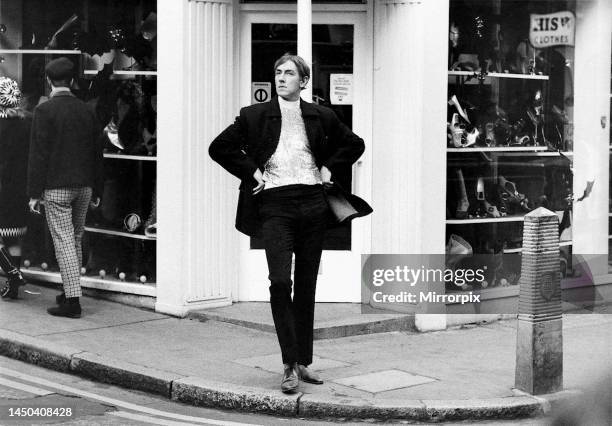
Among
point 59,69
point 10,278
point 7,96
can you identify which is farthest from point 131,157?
point 10,278

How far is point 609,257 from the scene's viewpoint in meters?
12.0

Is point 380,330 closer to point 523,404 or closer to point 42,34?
point 523,404

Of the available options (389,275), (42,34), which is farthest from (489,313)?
(42,34)

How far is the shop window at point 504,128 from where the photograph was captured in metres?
10.5

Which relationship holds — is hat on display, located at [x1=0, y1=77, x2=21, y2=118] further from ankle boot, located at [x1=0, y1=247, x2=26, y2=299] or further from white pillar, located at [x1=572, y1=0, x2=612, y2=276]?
white pillar, located at [x1=572, y1=0, x2=612, y2=276]

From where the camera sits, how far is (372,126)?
10.3 metres

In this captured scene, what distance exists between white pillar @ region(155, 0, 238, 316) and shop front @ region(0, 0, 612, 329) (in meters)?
0.01

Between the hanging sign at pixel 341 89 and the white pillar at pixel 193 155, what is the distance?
2.86ft

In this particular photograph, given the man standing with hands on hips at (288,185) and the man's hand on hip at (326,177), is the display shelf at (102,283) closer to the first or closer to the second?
the man standing with hands on hips at (288,185)

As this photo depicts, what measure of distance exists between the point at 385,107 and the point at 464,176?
3.48 feet

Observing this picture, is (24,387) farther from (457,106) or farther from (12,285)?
(457,106)

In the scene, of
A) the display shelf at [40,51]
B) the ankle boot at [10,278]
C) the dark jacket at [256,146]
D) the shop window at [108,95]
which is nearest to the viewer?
the dark jacket at [256,146]

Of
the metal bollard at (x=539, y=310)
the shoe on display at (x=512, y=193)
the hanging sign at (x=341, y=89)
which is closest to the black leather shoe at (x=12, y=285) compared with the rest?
the hanging sign at (x=341, y=89)

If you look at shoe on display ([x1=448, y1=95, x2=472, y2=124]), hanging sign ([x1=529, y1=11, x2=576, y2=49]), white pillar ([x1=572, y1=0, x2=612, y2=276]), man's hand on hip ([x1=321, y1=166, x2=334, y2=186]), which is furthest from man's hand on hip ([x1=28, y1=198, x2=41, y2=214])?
white pillar ([x1=572, y1=0, x2=612, y2=276])
